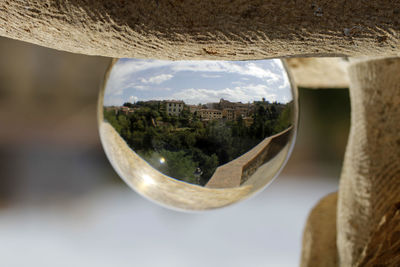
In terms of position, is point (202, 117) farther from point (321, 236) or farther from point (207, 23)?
point (321, 236)

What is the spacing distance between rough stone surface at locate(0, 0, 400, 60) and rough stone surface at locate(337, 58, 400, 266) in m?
0.18

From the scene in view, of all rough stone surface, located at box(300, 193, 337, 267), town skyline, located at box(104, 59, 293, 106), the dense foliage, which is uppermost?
town skyline, located at box(104, 59, 293, 106)

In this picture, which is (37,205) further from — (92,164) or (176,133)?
(176,133)

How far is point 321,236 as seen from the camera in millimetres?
610

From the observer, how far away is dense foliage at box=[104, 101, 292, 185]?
1.13 feet

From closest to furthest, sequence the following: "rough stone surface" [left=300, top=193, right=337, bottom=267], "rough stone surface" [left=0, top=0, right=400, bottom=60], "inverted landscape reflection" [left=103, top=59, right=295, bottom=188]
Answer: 1. "rough stone surface" [left=0, top=0, right=400, bottom=60]
2. "inverted landscape reflection" [left=103, top=59, right=295, bottom=188]
3. "rough stone surface" [left=300, top=193, right=337, bottom=267]

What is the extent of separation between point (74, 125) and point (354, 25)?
1622 millimetres

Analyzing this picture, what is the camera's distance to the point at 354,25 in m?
0.26

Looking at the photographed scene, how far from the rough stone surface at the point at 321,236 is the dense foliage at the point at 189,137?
31cm

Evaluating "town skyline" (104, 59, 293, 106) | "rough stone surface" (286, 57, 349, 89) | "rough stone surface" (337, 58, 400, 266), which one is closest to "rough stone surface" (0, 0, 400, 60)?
"town skyline" (104, 59, 293, 106)

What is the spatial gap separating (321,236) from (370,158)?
0.21 metres

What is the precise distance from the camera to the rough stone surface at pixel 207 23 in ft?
0.81

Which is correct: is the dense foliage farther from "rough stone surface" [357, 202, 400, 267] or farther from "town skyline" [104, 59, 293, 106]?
"rough stone surface" [357, 202, 400, 267]

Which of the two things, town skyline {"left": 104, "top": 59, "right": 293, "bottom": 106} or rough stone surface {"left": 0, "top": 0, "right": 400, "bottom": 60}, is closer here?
rough stone surface {"left": 0, "top": 0, "right": 400, "bottom": 60}
